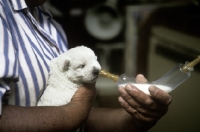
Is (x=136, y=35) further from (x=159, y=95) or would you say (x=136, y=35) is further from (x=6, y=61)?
(x=6, y=61)

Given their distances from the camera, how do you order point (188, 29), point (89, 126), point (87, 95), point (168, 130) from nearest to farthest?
point (87, 95), point (89, 126), point (188, 29), point (168, 130)

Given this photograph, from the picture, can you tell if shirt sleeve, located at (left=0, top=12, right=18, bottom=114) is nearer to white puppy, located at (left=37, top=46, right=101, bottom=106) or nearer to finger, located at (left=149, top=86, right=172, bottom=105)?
white puppy, located at (left=37, top=46, right=101, bottom=106)

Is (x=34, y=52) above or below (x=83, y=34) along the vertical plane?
above

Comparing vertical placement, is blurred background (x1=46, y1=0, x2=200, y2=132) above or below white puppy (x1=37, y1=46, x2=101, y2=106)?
below

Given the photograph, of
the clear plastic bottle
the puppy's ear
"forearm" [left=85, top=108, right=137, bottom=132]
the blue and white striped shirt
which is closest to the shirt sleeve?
the blue and white striped shirt

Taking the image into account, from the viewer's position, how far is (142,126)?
916mm

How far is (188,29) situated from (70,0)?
0.87 metres

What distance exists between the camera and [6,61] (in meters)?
0.65

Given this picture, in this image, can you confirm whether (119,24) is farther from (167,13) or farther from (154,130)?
(154,130)

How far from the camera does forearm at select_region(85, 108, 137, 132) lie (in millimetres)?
975

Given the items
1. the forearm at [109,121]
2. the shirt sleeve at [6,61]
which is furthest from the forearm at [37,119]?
the forearm at [109,121]

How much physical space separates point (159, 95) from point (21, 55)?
36 cm

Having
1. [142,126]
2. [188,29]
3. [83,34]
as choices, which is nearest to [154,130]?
[188,29]

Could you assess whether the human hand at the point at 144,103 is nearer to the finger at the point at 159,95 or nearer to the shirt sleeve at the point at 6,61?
the finger at the point at 159,95
